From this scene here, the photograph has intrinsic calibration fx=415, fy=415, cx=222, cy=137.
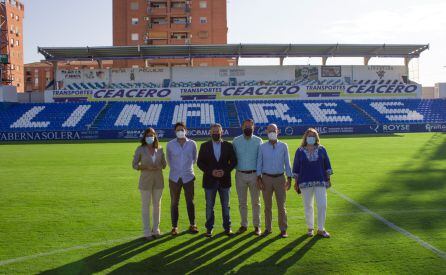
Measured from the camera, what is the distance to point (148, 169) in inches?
294

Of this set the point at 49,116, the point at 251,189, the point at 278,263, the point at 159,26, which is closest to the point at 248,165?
the point at 251,189

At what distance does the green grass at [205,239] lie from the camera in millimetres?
5988

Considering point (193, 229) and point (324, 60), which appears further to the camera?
point (324, 60)

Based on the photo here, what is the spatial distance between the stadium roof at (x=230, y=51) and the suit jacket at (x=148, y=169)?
37077mm

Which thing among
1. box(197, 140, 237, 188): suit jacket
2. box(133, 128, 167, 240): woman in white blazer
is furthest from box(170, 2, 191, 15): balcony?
box(197, 140, 237, 188): suit jacket

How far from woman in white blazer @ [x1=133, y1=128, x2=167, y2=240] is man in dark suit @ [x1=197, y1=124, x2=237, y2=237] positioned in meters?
0.80

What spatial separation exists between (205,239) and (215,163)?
4.44 ft

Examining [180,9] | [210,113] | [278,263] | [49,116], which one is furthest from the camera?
[180,9]

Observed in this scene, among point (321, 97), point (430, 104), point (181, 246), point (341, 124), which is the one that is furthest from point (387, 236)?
point (430, 104)

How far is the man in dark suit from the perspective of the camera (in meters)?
7.52

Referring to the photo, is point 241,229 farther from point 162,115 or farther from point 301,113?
point 301,113

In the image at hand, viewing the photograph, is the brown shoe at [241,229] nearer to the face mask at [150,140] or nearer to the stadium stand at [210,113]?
the face mask at [150,140]

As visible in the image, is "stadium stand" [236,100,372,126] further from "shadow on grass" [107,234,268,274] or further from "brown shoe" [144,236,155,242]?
"brown shoe" [144,236,155,242]

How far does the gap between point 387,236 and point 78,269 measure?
5097 mm
